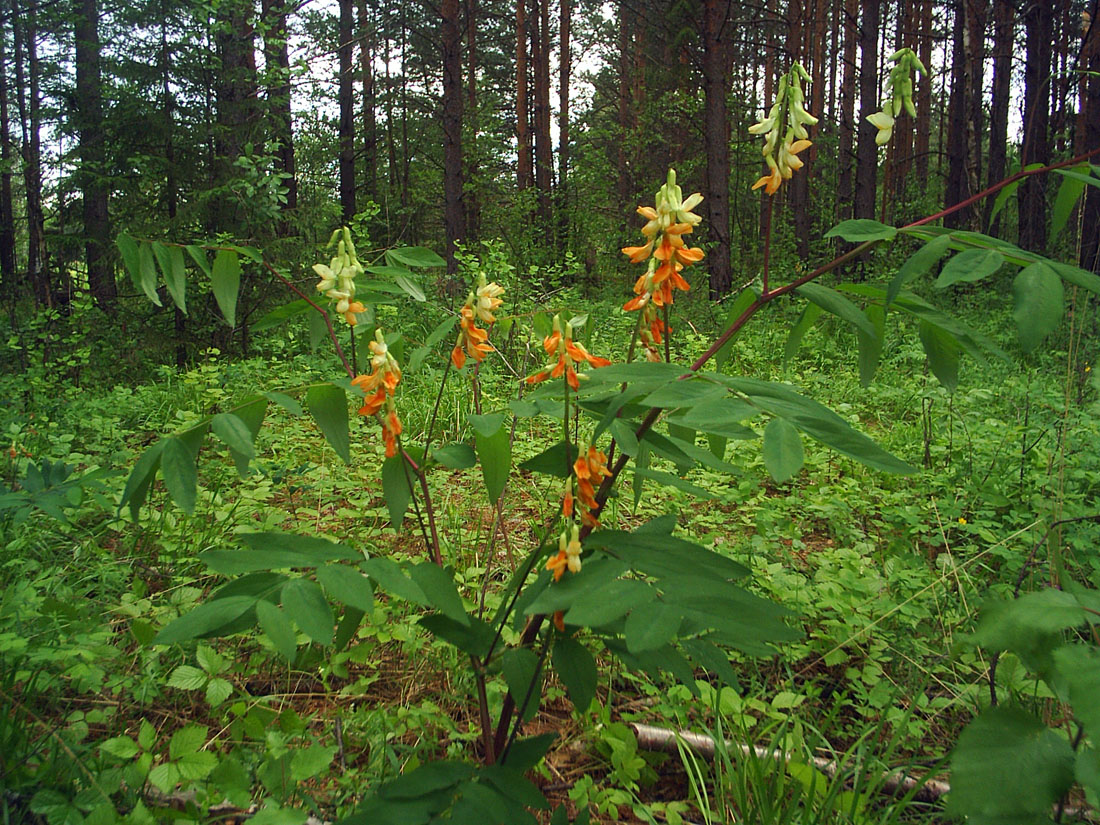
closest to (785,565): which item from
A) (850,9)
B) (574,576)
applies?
(574,576)

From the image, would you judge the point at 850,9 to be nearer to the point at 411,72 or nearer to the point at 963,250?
the point at 411,72

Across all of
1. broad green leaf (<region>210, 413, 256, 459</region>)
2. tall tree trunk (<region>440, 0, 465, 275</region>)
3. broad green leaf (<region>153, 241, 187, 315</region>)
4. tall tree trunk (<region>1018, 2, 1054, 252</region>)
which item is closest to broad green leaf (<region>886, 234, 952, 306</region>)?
broad green leaf (<region>210, 413, 256, 459</region>)

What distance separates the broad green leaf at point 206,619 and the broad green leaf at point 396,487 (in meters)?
0.31

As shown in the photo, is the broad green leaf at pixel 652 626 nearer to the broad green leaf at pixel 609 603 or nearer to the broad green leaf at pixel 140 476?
the broad green leaf at pixel 609 603

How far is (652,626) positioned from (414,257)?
0.85m

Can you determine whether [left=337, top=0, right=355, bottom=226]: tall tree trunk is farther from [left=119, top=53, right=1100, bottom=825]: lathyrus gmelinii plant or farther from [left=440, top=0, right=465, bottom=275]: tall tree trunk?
[left=119, top=53, right=1100, bottom=825]: lathyrus gmelinii plant

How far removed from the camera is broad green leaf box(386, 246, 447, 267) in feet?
3.99

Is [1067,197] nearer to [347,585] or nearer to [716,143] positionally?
[347,585]

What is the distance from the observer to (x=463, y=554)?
247cm

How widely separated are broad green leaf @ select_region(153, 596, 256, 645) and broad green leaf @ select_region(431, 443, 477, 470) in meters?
0.32

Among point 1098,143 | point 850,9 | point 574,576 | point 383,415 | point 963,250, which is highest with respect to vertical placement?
point 850,9

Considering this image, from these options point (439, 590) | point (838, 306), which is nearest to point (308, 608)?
point (439, 590)

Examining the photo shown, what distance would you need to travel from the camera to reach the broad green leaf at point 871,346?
1.05 metres

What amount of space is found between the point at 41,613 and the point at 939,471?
3.48 metres
